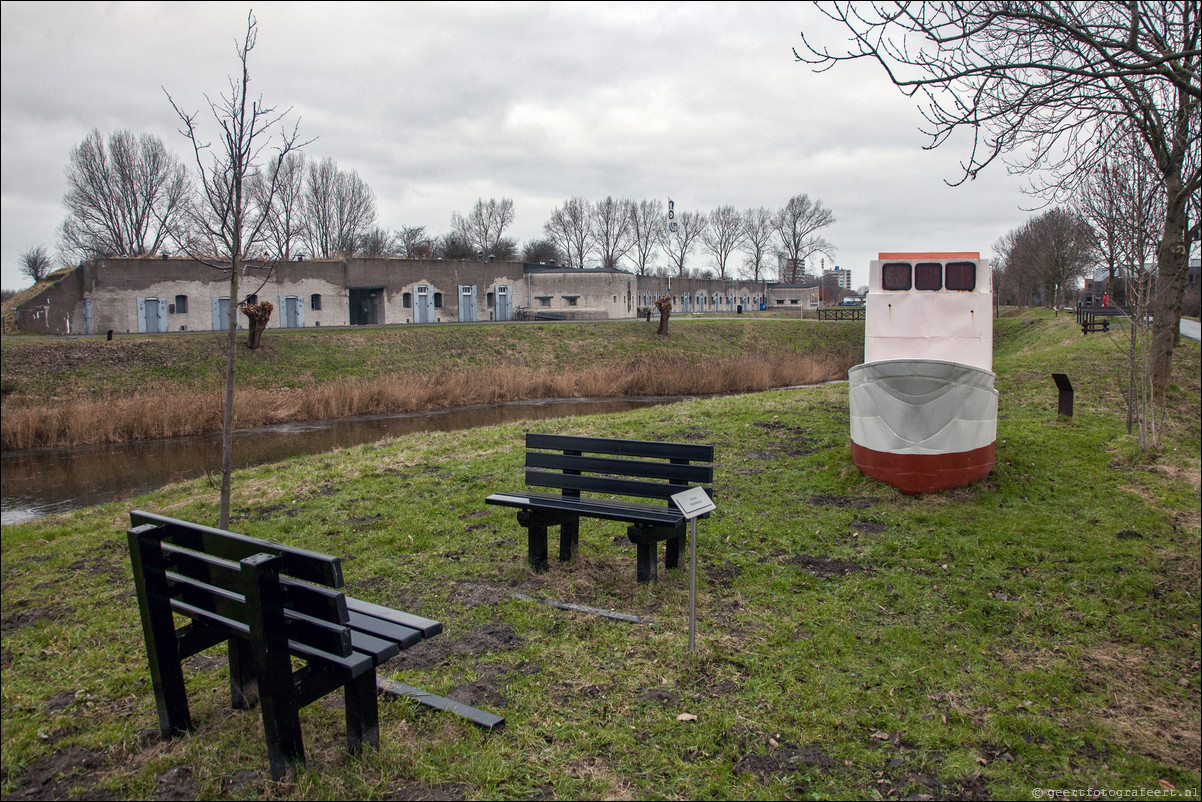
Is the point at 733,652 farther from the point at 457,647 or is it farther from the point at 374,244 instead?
the point at 374,244

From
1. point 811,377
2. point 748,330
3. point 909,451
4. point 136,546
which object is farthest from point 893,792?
point 748,330

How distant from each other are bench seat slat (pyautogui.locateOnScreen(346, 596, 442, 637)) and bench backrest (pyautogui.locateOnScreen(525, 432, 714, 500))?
218cm

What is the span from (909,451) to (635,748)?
5.22 metres

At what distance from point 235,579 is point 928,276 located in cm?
808

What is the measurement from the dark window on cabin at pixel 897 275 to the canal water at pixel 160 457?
11.4 meters

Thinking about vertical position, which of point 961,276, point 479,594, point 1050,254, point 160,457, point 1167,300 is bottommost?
point 160,457

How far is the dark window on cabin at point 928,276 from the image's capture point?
8797mm

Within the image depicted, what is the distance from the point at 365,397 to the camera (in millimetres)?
24328

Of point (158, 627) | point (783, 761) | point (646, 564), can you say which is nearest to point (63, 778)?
point (158, 627)

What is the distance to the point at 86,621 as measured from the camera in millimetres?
5121

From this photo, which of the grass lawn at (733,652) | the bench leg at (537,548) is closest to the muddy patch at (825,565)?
the grass lawn at (733,652)

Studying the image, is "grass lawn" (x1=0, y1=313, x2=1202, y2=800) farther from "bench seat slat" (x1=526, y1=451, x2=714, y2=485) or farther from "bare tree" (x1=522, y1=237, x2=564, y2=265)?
"bare tree" (x1=522, y1=237, x2=564, y2=265)

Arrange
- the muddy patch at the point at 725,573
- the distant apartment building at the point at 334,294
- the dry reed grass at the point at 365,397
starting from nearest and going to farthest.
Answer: the muddy patch at the point at 725,573
the dry reed grass at the point at 365,397
the distant apartment building at the point at 334,294

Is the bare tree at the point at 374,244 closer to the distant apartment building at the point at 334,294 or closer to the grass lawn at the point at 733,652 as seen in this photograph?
the distant apartment building at the point at 334,294
